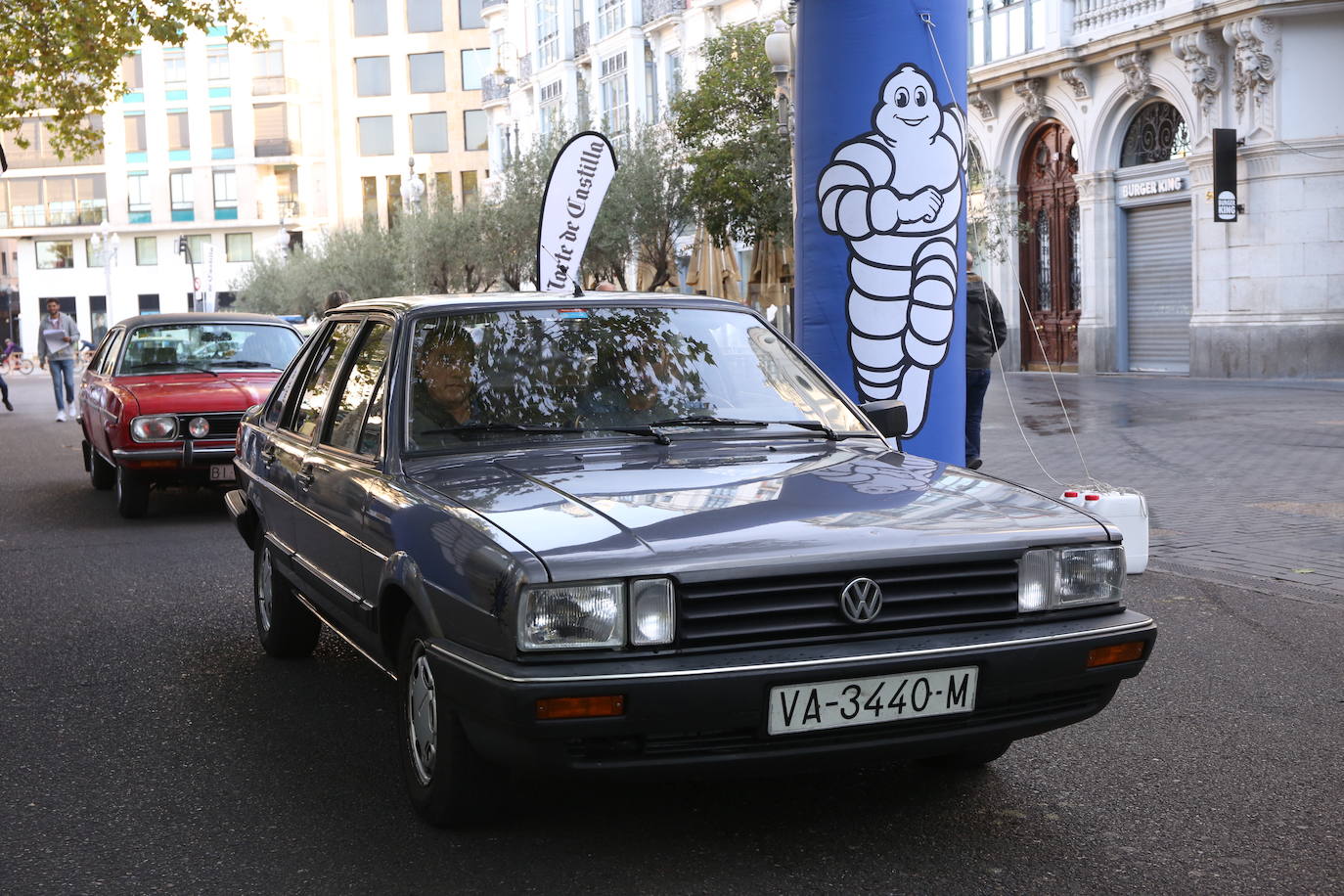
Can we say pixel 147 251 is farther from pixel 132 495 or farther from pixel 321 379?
pixel 321 379

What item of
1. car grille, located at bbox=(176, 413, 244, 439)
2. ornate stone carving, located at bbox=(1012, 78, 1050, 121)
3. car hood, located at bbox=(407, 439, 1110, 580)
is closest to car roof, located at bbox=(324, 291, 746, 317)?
car hood, located at bbox=(407, 439, 1110, 580)

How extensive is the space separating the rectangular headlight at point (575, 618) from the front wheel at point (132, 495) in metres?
9.11

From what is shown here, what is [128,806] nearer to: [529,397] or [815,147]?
[529,397]

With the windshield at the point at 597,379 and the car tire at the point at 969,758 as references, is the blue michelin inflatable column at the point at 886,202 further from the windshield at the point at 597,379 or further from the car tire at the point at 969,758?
the car tire at the point at 969,758

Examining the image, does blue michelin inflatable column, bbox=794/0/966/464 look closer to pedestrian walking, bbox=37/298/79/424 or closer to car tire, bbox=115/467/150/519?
car tire, bbox=115/467/150/519

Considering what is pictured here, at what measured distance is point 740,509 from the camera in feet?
13.3

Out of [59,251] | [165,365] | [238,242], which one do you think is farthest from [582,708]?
[59,251]

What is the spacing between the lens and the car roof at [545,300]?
5207 millimetres

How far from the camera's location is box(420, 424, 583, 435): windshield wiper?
482 centimetres

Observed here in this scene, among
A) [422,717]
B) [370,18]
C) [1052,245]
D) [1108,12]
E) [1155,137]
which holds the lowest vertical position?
[422,717]

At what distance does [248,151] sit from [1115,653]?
85.6 m

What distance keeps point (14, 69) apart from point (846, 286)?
52.7 ft

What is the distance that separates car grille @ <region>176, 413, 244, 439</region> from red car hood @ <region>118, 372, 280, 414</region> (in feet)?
0.12

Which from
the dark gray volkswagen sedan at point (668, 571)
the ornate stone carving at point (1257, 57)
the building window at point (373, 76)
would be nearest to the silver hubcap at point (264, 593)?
the dark gray volkswagen sedan at point (668, 571)
